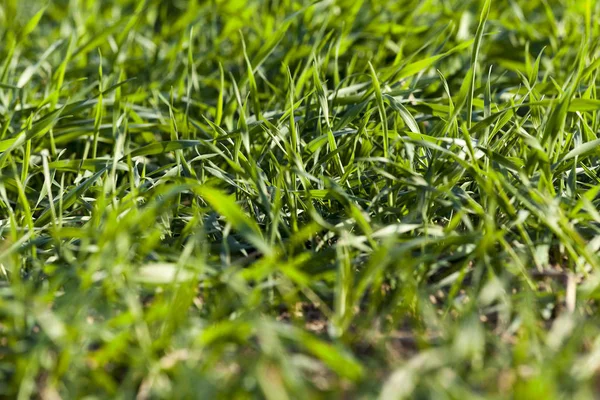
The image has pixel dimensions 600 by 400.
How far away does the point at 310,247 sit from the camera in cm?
Answer: 148

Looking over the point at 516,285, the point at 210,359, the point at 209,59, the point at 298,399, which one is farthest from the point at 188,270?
the point at 209,59

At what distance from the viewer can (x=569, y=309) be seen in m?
1.19

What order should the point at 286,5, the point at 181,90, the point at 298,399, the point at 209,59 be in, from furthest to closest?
1. the point at 286,5
2. the point at 209,59
3. the point at 181,90
4. the point at 298,399

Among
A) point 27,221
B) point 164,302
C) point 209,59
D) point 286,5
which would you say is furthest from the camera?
point 286,5

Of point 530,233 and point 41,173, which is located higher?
point 530,233

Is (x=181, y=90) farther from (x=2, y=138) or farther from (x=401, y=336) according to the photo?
(x=401, y=336)

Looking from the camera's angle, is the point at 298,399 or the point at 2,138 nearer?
the point at 298,399

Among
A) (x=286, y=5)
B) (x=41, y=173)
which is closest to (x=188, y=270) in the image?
(x=41, y=173)

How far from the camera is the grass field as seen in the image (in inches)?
41.8

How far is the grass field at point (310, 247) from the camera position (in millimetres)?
1062

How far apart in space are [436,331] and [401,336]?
0.19 ft

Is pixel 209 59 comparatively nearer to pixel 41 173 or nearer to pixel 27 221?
pixel 41 173

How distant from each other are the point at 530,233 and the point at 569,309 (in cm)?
24

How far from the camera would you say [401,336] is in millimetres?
1193
